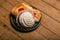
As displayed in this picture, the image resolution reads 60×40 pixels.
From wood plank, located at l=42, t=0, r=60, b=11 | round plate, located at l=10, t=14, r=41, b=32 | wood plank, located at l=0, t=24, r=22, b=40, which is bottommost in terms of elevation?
wood plank, located at l=0, t=24, r=22, b=40

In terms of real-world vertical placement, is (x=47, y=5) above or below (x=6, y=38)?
above

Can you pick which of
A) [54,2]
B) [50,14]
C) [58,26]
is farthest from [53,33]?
[54,2]

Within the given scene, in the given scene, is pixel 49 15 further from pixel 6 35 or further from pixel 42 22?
pixel 6 35

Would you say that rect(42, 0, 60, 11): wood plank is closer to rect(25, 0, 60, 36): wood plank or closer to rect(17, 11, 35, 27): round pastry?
rect(25, 0, 60, 36): wood plank

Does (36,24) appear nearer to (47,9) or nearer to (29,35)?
(29,35)

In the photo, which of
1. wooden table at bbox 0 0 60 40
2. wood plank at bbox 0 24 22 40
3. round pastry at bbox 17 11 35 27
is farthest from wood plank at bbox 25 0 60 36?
wood plank at bbox 0 24 22 40

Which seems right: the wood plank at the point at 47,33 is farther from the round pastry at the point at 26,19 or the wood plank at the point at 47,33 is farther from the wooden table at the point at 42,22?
the round pastry at the point at 26,19

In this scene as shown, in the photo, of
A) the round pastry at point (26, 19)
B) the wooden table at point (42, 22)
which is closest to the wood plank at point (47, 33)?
the wooden table at point (42, 22)

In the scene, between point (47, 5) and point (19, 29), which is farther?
point (47, 5)
